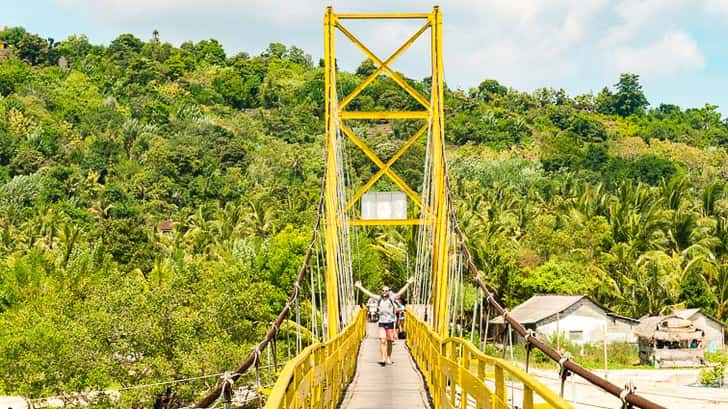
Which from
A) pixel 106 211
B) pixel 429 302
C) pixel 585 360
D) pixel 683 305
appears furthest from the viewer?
pixel 106 211

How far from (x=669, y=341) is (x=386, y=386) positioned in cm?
3029

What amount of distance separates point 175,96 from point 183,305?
11197cm

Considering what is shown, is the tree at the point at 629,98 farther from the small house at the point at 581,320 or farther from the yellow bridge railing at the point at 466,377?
the yellow bridge railing at the point at 466,377

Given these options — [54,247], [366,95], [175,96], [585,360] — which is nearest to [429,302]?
[585,360]

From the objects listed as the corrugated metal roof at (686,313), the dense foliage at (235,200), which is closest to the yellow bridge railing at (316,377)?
the dense foliage at (235,200)

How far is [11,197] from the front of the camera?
8256cm

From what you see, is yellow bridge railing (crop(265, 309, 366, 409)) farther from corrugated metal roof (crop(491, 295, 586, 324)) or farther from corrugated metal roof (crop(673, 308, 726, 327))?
corrugated metal roof (crop(673, 308, 726, 327))

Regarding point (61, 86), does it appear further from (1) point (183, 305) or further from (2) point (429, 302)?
(2) point (429, 302)

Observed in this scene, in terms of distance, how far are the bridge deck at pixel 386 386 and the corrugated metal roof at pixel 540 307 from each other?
2478 cm

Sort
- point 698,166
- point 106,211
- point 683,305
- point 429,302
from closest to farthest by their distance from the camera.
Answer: point 429,302, point 683,305, point 106,211, point 698,166

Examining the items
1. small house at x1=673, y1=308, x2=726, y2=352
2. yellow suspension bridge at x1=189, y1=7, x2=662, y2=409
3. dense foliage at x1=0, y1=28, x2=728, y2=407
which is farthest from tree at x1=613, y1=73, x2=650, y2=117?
yellow suspension bridge at x1=189, y1=7, x2=662, y2=409

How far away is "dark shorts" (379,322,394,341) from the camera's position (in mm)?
14409

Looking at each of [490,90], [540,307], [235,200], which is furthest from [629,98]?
[540,307]

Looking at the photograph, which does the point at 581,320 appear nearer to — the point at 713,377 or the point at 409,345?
the point at 713,377
